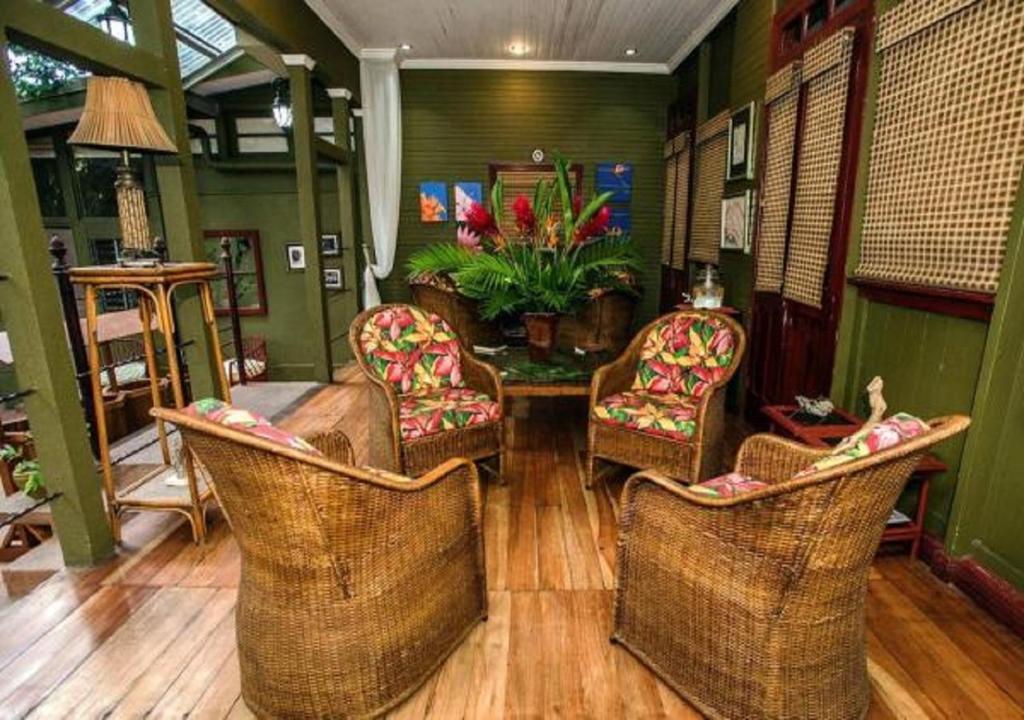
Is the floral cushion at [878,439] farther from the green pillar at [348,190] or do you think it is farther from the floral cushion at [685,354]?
the green pillar at [348,190]

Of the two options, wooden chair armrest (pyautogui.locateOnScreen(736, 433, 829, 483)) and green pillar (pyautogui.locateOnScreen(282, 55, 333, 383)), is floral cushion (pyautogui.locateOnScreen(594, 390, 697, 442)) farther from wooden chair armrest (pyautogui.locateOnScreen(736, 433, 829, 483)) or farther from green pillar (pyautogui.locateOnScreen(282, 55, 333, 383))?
green pillar (pyautogui.locateOnScreen(282, 55, 333, 383))

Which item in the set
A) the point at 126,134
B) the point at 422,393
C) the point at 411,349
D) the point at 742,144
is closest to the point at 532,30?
the point at 742,144

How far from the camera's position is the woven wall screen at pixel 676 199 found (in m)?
5.09

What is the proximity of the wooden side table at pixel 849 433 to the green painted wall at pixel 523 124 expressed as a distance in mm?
4189

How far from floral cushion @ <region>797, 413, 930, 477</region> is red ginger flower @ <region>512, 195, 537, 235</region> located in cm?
183

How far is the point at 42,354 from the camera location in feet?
6.02

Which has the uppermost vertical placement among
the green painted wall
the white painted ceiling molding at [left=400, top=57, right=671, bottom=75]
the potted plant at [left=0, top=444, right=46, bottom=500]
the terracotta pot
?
the white painted ceiling molding at [left=400, top=57, right=671, bottom=75]

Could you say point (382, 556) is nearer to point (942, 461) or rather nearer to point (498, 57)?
point (942, 461)

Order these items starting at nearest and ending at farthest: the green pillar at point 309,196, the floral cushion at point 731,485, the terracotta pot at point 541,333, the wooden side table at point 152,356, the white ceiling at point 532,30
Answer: the floral cushion at point 731,485, the wooden side table at point 152,356, the terracotta pot at point 541,333, the green pillar at point 309,196, the white ceiling at point 532,30

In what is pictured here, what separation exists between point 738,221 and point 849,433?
2.12 meters

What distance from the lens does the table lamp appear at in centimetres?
185

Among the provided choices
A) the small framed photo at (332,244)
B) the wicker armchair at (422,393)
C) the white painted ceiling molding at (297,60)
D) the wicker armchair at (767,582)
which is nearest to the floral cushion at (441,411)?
the wicker armchair at (422,393)

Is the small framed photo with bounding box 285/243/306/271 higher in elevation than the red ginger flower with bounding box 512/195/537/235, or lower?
A: lower

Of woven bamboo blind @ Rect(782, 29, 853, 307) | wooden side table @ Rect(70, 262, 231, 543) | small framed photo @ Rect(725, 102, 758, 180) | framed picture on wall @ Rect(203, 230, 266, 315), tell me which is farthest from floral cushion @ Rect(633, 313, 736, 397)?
framed picture on wall @ Rect(203, 230, 266, 315)
